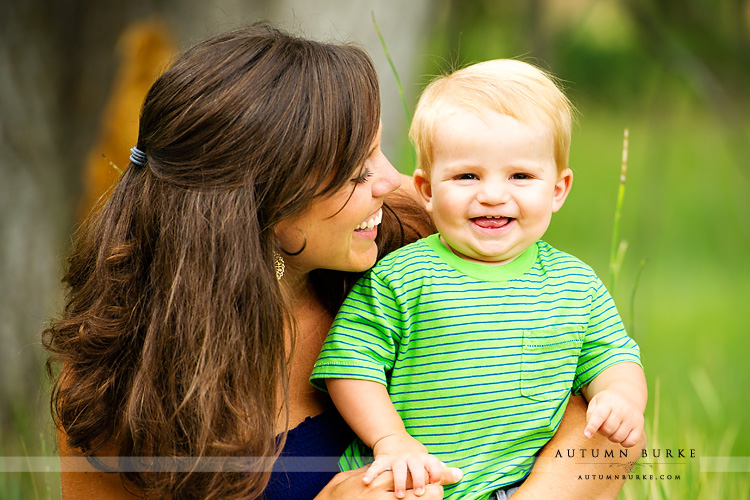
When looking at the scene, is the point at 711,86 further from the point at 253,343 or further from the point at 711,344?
the point at 253,343

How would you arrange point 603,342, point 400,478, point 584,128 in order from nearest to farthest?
point 400,478, point 603,342, point 584,128

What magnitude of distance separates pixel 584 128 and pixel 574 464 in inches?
58.5

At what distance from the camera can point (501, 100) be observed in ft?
2.66

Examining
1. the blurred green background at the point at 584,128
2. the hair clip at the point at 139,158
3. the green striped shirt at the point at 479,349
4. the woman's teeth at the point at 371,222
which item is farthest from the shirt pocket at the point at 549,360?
the blurred green background at the point at 584,128

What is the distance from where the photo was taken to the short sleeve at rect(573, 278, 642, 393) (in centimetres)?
85

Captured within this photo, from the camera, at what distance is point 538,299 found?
2.73 ft

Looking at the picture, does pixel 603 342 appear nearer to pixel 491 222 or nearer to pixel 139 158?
pixel 491 222

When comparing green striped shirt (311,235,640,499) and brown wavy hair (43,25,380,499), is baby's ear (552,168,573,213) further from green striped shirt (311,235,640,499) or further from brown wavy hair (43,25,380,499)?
brown wavy hair (43,25,380,499)

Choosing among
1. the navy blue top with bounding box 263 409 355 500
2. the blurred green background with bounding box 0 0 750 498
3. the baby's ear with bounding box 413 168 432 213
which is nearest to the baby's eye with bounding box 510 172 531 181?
the baby's ear with bounding box 413 168 432 213

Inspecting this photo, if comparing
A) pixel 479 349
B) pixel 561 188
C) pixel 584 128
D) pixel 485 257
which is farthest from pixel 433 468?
pixel 584 128

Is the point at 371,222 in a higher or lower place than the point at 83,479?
higher

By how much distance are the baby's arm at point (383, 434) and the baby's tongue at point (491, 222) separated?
200 millimetres

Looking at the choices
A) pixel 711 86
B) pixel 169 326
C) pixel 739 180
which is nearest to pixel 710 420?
pixel 711 86

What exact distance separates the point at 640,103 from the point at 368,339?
5.95 ft
